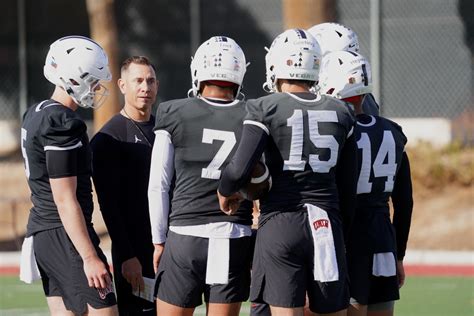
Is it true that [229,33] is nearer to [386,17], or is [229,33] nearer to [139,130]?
[386,17]

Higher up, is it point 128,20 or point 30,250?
point 128,20

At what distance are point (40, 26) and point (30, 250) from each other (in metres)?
15.7

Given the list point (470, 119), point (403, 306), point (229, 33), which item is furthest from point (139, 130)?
point (229, 33)

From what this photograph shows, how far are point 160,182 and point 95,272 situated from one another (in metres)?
0.71

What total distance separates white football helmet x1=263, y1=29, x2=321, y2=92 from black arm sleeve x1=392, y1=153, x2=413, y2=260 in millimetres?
1070

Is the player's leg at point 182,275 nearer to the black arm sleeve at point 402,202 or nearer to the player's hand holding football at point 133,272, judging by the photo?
the player's hand holding football at point 133,272

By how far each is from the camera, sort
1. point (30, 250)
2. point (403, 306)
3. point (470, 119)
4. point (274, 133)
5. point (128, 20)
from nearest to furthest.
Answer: point (274, 133), point (30, 250), point (403, 306), point (470, 119), point (128, 20)

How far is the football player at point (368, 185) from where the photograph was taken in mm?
6586

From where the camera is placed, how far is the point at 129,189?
719 cm

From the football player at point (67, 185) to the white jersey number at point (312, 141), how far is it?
115cm

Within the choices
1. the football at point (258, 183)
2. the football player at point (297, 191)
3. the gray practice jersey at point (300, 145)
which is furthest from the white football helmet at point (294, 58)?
the football at point (258, 183)

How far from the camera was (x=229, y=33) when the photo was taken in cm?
1994

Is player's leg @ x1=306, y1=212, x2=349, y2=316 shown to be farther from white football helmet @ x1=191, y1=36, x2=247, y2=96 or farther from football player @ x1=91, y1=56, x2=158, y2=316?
football player @ x1=91, y1=56, x2=158, y2=316

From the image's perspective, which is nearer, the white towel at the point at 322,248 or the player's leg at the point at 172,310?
the white towel at the point at 322,248
